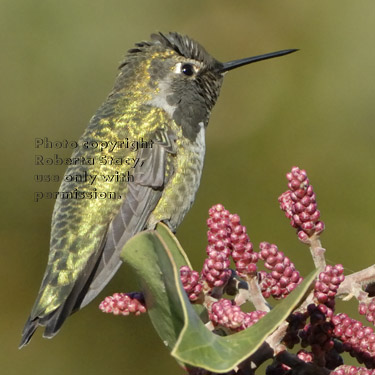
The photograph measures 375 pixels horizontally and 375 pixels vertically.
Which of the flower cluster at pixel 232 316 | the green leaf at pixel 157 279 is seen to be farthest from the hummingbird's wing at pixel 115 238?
the flower cluster at pixel 232 316

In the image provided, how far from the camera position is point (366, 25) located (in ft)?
12.7

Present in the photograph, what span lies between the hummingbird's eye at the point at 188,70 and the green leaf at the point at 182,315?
208 cm

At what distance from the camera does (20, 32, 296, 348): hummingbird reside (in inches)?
117

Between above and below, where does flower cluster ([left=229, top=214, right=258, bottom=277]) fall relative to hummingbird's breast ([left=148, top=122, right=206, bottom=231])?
above

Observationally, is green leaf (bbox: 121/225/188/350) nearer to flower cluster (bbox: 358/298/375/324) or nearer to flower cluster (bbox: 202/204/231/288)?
flower cluster (bbox: 202/204/231/288)

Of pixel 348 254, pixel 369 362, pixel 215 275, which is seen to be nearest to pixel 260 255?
pixel 215 275

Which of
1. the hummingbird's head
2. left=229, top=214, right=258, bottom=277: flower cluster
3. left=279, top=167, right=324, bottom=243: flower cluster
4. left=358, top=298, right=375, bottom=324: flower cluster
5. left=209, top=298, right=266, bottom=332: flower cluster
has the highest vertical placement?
the hummingbird's head

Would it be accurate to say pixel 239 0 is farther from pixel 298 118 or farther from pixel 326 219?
pixel 326 219

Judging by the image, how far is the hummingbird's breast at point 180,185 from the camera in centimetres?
326

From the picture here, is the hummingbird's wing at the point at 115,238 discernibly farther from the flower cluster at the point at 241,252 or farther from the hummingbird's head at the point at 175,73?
the flower cluster at the point at 241,252

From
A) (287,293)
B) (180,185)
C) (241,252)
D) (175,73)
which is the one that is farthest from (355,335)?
(175,73)

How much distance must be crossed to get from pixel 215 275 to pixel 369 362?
0.38 metres

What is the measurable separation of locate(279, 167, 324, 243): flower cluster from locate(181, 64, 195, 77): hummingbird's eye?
1923 mm

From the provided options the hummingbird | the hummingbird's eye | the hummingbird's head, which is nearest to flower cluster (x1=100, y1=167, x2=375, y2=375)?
the hummingbird
